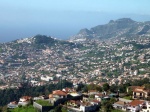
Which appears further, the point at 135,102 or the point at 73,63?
the point at 73,63

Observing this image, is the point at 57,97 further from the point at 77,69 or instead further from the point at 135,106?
the point at 77,69

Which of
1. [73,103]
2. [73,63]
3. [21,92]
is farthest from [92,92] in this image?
[73,63]

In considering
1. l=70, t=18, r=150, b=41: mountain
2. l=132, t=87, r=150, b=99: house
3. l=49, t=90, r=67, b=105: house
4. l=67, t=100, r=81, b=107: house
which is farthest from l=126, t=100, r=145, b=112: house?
l=70, t=18, r=150, b=41: mountain

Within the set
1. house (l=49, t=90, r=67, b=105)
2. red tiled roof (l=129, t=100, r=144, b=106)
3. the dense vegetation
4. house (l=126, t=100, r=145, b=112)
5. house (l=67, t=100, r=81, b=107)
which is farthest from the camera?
the dense vegetation

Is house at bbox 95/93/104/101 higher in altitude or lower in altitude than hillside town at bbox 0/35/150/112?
higher

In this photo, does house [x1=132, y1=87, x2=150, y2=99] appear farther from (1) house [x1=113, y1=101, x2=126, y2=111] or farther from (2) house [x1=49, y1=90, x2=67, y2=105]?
(2) house [x1=49, y1=90, x2=67, y2=105]

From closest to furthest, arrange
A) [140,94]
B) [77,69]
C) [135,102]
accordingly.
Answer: [135,102]
[140,94]
[77,69]

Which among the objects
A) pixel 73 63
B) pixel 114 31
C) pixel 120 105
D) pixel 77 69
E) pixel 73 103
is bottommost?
pixel 77 69

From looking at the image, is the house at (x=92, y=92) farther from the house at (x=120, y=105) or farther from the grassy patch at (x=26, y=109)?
the grassy patch at (x=26, y=109)

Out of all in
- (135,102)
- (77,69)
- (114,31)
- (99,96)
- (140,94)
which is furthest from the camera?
(114,31)

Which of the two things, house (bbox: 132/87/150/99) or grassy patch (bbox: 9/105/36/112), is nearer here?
grassy patch (bbox: 9/105/36/112)
